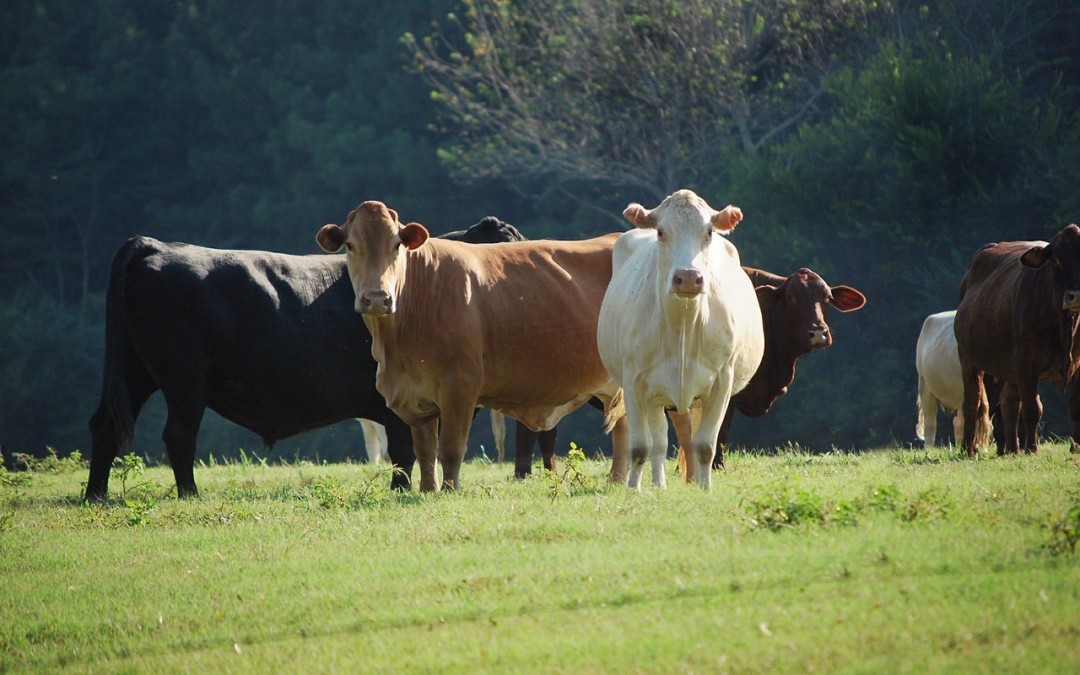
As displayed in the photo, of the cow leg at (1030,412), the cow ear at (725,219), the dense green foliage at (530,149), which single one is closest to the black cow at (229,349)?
the cow ear at (725,219)

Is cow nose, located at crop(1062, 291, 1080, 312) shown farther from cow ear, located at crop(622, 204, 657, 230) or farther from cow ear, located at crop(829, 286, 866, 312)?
cow ear, located at crop(622, 204, 657, 230)

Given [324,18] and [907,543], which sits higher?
[324,18]

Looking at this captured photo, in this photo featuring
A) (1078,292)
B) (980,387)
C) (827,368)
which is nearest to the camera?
(1078,292)

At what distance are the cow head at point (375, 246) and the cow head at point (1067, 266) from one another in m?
4.71

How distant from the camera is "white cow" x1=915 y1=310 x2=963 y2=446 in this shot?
15.5 m

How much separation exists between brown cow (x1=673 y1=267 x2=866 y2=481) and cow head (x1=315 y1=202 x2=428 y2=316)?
3676 millimetres

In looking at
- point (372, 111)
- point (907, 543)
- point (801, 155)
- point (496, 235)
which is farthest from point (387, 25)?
point (907, 543)

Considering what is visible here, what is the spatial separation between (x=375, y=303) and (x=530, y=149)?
82.6ft

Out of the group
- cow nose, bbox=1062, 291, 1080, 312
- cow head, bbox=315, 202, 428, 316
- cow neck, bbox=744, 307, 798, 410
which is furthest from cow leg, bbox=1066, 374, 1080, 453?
cow head, bbox=315, 202, 428, 316

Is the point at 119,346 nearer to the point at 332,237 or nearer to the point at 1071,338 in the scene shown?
the point at 332,237

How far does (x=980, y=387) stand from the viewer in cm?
1266

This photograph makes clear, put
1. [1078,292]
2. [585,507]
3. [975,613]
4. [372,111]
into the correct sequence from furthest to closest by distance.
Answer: [372,111] → [1078,292] → [585,507] → [975,613]

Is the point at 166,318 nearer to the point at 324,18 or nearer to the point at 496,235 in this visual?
the point at 496,235

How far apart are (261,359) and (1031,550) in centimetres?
688
